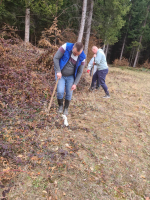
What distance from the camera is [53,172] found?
2436 mm

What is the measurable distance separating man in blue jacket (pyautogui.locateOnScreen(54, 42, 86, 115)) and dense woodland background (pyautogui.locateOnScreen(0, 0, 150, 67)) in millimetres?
2247

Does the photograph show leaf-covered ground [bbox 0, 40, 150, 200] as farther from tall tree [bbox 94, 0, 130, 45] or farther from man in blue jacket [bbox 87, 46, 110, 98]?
tall tree [bbox 94, 0, 130, 45]

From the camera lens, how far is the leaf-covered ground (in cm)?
225

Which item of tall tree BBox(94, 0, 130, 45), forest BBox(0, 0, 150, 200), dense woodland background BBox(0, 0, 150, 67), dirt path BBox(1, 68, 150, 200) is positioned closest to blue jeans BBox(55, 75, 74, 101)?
forest BBox(0, 0, 150, 200)

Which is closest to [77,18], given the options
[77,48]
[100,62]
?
[100,62]

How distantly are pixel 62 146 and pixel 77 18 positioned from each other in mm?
11501

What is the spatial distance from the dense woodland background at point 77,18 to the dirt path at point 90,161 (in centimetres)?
346

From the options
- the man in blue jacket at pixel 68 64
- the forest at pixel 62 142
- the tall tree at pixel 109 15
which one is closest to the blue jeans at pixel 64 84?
the man in blue jacket at pixel 68 64

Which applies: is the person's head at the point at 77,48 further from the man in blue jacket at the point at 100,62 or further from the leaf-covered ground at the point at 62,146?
the man in blue jacket at the point at 100,62

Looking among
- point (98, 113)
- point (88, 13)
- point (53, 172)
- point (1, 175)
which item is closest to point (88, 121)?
point (98, 113)

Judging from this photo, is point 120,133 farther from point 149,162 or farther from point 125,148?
point 149,162

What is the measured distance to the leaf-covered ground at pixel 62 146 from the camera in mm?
2248

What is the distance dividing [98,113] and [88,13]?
11.1 m

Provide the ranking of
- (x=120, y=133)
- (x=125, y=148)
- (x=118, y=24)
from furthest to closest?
1. (x=118, y=24)
2. (x=120, y=133)
3. (x=125, y=148)
